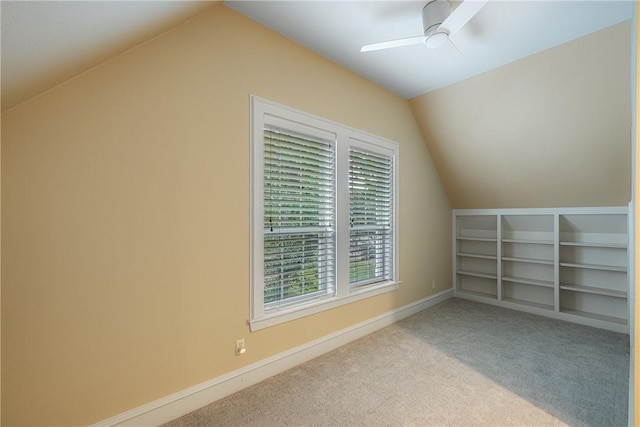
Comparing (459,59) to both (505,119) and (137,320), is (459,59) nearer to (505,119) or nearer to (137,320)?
(505,119)

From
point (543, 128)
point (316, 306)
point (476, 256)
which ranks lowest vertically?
point (316, 306)

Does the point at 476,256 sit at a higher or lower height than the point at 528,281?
higher

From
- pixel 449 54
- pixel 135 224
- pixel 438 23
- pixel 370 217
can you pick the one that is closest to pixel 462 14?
pixel 438 23

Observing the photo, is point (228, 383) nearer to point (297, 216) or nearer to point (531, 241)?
point (297, 216)

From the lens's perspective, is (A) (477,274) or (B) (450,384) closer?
(B) (450,384)

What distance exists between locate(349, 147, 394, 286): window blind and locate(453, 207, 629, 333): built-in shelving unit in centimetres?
181

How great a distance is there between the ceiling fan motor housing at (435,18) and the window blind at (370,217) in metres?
1.27

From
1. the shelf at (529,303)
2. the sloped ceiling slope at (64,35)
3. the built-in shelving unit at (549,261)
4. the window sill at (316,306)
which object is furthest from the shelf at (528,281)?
the sloped ceiling slope at (64,35)

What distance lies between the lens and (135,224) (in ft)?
5.74

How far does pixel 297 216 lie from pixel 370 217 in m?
1.09

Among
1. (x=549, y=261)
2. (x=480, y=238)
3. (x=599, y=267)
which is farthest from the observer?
(x=480, y=238)

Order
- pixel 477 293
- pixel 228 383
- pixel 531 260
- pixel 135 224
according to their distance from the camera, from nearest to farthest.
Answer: pixel 135 224 < pixel 228 383 < pixel 531 260 < pixel 477 293

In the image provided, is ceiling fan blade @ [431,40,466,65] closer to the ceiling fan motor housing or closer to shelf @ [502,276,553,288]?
the ceiling fan motor housing

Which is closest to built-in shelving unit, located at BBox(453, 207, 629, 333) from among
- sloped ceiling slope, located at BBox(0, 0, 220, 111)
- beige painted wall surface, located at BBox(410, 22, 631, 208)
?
beige painted wall surface, located at BBox(410, 22, 631, 208)
